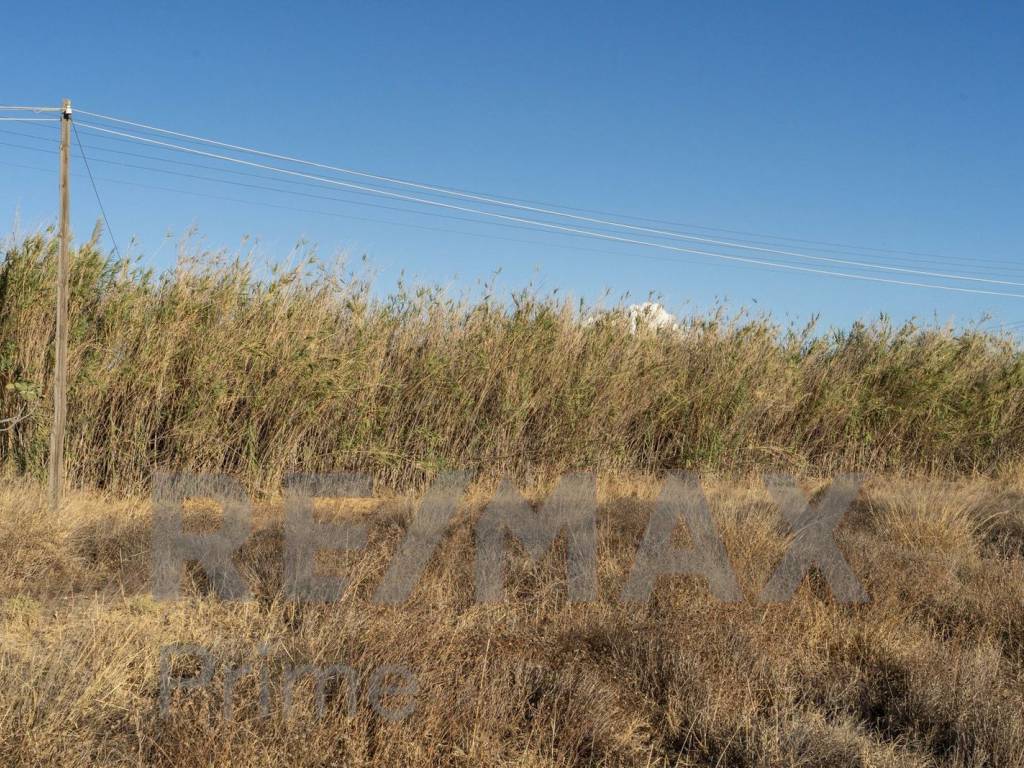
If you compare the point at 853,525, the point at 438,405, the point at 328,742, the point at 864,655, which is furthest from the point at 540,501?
the point at 328,742

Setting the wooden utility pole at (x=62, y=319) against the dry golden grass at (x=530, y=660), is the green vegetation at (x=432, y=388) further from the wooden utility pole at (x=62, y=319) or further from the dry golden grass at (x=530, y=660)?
the dry golden grass at (x=530, y=660)

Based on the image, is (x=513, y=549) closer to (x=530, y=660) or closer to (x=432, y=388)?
(x=530, y=660)

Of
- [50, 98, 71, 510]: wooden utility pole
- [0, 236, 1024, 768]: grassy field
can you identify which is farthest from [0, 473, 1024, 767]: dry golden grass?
[50, 98, 71, 510]: wooden utility pole

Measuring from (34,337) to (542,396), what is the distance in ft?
14.0

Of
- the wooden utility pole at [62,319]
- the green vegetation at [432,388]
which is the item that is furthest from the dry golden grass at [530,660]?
the green vegetation at [432,388]

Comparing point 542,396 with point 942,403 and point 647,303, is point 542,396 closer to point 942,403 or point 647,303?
point 647,303

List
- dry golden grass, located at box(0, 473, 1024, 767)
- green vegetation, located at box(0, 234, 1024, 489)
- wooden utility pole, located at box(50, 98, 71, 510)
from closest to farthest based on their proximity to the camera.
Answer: dry golden grass, located at box(0, 473, 1024, 767)
wooden utility pole, located at box(50, 98, 71, 510)
green vegetation, located at box(0, 234, 1024, 489)

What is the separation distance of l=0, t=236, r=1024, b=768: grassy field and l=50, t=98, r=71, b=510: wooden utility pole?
0.22 metres

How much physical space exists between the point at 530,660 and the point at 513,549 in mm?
1616

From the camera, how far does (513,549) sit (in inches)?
204

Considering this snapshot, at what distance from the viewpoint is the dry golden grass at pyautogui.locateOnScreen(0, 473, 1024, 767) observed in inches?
110

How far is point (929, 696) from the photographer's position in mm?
3406

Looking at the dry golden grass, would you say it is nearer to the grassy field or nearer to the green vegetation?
the grassy field

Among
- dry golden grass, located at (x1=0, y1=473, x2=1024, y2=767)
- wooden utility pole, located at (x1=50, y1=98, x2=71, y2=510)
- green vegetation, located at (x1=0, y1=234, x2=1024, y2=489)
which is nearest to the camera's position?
dry golden grass, located at (x1=0, y1=473, x2=1024, y2=767)
